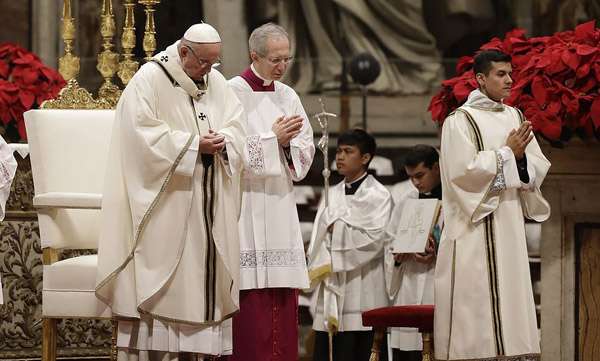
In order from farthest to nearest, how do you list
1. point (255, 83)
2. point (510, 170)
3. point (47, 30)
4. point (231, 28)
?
point (231, 28)
point (47, 30)
point (255, 83)
point (510, 170)

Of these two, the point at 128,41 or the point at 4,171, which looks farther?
the point at 128,41

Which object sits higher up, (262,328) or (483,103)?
(483,103)

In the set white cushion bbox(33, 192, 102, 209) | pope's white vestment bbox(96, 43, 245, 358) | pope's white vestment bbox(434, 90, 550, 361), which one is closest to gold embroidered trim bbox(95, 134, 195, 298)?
pope's white vestment bbox(96, 43, 245, 358)

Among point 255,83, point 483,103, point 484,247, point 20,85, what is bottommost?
point 484,247

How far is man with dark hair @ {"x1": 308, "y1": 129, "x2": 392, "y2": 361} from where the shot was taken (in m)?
8.73

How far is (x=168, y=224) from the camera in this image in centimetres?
647

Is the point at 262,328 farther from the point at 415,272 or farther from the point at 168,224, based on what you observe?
the point at 415,272

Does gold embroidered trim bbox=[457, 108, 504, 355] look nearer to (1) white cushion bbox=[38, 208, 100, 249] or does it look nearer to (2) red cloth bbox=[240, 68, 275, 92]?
(2) red cloth bbox=[240, 68, 275, 92]

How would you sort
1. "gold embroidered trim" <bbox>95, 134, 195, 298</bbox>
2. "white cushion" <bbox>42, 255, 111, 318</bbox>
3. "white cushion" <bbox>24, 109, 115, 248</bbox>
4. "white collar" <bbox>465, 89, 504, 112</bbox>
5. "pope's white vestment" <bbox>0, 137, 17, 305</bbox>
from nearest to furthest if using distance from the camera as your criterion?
"gold embroidered trim" <bbox>95, 134, 195, 298</bbox>
"pope's white vestment" <bbox>0, 137, 17, 305</bbox>
"white cushion" <bbox>42, 255, 111, 318</bbox>
"white collar" <bbox>465, 89, 504, 112</bbox>
"white cushion" <bbox>24, 109, 115, 248</bbox>

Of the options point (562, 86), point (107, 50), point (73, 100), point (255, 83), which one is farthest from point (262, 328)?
point (107, 50)

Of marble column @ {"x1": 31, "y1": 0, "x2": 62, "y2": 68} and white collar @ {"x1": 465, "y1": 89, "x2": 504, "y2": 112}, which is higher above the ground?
marble column @ {"x1": 31, "y1": 0, "x2": 62, "y2": 68}

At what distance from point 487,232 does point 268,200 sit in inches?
44.8

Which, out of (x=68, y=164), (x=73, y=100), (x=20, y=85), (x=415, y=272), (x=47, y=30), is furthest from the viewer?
(x=47, y=30)

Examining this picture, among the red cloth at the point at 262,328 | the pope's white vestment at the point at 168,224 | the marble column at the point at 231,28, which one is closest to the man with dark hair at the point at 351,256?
the red cloth at the point at 262,328
